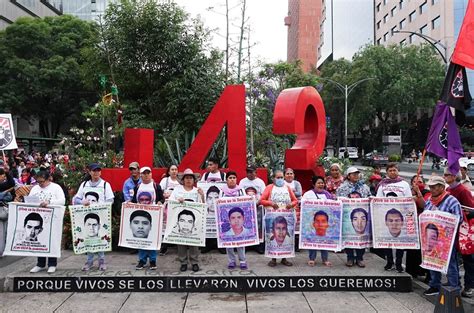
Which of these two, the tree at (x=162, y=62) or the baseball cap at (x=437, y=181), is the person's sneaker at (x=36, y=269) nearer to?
the baseball cap at (x=437, y=181)

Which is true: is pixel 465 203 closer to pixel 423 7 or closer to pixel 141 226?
pixel 141 226

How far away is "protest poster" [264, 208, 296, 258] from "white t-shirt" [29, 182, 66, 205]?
3.25 metres

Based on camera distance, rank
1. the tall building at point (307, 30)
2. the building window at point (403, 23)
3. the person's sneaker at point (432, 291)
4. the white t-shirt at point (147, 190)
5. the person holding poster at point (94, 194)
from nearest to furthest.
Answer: the person's sneaker at point (432, 291) < the person holding poster at point (94, 194) < the white t-shirt at point (147, 190) < the building window at point (403, 23) < the tall building at point (307, 30)

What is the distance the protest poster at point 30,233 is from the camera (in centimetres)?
671

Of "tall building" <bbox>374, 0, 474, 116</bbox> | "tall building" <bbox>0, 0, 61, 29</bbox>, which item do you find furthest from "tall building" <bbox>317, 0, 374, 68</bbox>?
"tall building" <bbox>0, 0, 61, 29</bbox>

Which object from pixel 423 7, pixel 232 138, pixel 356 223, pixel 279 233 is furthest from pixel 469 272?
pixel 423 7

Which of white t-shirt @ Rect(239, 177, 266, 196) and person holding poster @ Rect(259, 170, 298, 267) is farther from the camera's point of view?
white t-shirt @ Rect(239, 177, 266, 196)

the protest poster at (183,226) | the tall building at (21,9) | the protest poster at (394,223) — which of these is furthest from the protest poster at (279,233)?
the tall building at (21,9)

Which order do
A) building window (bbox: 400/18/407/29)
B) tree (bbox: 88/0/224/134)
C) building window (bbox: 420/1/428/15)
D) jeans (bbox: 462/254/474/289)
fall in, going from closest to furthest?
jeans (bbox: 462/254/474/289) → tree (bbox: 88/0/224/134) → building window (bbox: 420/1/428/15) → building window (bbox: 400/18/407/29)

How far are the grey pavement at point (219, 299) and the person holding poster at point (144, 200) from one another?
0.70ft

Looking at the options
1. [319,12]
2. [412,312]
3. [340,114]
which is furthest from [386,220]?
[319,12]

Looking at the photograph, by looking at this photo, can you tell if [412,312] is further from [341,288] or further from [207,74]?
[207,74]

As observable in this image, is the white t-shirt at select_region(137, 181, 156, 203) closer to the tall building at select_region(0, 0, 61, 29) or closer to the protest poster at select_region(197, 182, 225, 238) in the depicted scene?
the protest poster at select_region(197, 182, 225, 238)

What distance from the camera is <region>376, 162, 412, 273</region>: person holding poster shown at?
6.90m
